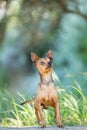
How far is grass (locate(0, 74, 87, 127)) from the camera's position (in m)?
3.02

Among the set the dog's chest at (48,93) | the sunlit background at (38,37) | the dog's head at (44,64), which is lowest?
the dog's chest at (48,93)

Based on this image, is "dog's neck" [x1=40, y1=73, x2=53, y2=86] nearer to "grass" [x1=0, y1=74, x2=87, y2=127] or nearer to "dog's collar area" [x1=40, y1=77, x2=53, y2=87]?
"dog's collar area" [x1=40, y1=77, x2=53, y2=87]

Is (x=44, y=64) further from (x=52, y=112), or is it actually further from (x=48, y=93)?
(x=52, y=112)

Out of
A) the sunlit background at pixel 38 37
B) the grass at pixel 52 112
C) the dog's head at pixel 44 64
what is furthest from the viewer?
the sunlit background at pixel 38 37

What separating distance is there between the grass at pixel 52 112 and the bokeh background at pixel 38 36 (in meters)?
0.31

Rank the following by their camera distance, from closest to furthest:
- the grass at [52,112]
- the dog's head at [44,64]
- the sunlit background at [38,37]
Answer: the dog's head at [44,64] < the grass at [52,112] < the sunlit background at [38,37]

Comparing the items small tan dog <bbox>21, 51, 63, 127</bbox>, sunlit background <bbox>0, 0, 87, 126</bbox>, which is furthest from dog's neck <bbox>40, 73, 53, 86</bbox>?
sunlit background <bbox>0, 0, 87, 126</bbox>

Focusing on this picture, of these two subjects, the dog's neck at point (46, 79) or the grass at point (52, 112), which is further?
the grass at point (52, 112)

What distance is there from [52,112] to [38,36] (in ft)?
2.73

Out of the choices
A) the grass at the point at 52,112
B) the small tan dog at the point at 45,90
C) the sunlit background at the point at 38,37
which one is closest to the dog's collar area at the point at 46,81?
the small tan dog at the point at 45,90

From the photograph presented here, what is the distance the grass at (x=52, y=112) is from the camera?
3.02m

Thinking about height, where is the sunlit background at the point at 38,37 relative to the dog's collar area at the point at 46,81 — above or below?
above

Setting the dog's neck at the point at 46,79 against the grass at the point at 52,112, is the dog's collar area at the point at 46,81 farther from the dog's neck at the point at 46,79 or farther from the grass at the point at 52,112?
the grass at the point at 52,112

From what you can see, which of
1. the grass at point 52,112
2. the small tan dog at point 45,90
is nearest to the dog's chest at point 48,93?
the small tan dog at point 45,90
